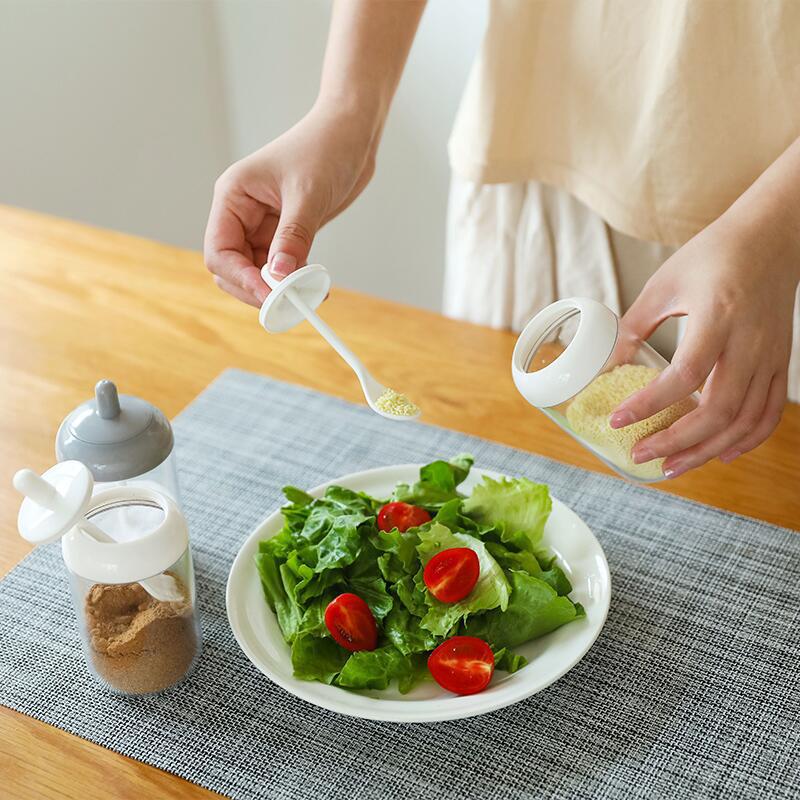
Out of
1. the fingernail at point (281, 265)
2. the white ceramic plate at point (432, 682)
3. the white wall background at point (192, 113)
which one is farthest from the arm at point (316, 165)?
the white wall background at point (192, 113)

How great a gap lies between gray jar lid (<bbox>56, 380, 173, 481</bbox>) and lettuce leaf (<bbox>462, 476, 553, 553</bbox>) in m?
0.28

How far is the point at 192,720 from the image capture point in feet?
2.60

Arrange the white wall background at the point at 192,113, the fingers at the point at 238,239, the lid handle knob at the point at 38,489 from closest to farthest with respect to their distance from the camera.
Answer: the lid handle knob at the point at 38,489
the fingers at the point at 238,239
the white wall background at the point at 192,113

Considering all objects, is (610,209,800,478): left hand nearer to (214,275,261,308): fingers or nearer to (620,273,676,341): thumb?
(620,273,676,341): thumb

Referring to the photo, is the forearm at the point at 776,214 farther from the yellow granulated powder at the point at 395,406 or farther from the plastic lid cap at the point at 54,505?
the plastic lid cap at the point at 54,505

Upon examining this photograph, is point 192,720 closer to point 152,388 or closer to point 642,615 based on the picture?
point 642,615

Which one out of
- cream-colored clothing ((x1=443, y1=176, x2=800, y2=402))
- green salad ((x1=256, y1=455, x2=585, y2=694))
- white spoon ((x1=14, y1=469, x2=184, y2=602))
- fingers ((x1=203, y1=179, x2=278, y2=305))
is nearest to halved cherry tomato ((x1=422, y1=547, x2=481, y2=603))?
green salad ((x1=256, y1=455, x2=585, y2=694))

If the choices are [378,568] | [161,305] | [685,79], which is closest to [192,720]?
[378,568]

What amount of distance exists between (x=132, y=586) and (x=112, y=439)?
119 mm

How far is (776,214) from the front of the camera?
35.1 inches

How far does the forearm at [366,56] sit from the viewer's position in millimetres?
1118

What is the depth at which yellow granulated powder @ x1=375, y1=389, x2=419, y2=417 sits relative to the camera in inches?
31.6

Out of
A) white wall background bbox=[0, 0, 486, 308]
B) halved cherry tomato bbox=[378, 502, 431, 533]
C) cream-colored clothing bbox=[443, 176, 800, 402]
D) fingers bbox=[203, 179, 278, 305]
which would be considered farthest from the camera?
white wall background bbox=[0, 0, 486, 308]

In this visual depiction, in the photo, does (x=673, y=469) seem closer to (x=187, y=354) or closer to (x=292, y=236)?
(x=292, y=236)
